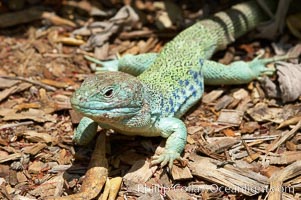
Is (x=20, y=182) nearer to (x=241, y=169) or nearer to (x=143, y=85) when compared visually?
(x=143, y=85)

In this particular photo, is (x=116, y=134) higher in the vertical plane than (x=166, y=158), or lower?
higher

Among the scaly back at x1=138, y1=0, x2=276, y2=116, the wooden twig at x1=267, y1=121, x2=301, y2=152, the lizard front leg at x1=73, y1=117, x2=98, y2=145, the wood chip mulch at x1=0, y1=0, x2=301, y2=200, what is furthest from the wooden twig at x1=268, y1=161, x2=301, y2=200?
the lizard front leg at x1=73, y1=117, x2=98, y2=145

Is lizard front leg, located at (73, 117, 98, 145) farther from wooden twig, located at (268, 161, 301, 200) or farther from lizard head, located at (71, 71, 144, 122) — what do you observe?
wooden twig, located at (268, 161, 301, 200)

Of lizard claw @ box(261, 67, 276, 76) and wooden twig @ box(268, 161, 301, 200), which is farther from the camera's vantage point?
lizard claw @ box(261, 67, 276, 76)

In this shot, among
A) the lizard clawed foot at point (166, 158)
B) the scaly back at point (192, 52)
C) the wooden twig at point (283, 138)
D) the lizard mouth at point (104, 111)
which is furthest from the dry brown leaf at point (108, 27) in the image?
the wooden twig at point (283, 138)

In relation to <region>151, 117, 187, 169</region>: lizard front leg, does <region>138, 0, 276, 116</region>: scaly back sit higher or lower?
higher

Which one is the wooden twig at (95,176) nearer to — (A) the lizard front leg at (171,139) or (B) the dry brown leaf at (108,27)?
(A) the lizard front leg at (171,139)

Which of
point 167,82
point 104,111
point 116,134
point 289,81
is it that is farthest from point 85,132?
point 289,81

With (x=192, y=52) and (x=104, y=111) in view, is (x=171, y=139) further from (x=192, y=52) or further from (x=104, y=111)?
(x=192, y=52)
